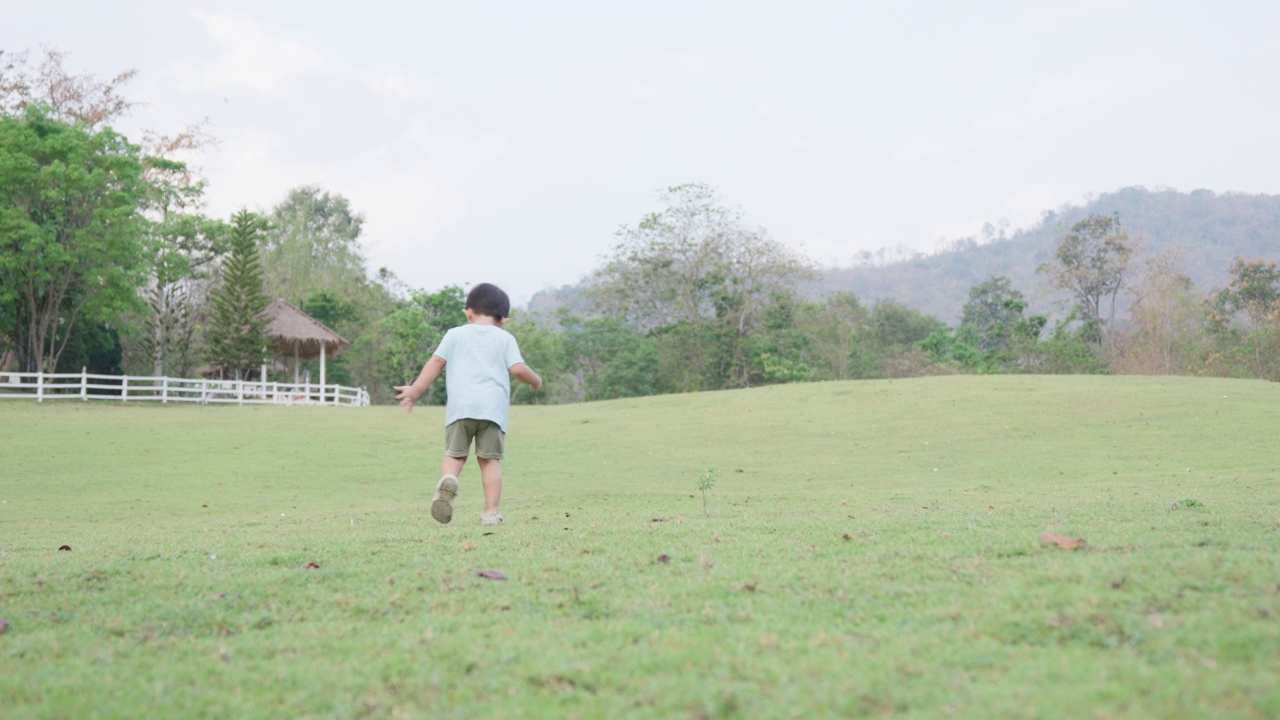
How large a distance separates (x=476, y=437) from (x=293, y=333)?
34033 millimetres

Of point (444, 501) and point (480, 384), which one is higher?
point (480, 384)

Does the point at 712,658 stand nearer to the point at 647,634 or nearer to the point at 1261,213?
the point at 647,634

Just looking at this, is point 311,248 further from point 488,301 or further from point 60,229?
point 488,301

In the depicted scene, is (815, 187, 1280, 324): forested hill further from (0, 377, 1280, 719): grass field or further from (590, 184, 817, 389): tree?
(0, 377, 1280, 719): grass field

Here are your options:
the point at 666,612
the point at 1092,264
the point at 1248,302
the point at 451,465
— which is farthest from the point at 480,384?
the point at 1092,264

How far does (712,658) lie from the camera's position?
2713mm

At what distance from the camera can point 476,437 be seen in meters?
6.41

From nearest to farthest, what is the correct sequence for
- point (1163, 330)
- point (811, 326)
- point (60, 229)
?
point (60, 229)
point (1163, 330)
point (811, 326)

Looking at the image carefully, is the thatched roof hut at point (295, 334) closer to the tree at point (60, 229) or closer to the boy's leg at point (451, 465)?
the tree at point (60, 229)

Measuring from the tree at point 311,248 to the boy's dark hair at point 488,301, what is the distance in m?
45.7

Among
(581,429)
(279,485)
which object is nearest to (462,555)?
(279,485)

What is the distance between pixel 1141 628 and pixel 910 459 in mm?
13453

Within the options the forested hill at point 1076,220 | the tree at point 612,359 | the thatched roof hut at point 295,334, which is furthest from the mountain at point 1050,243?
the thatched roof hut at point 295,334

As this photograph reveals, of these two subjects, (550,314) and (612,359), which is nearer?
(612,359)
